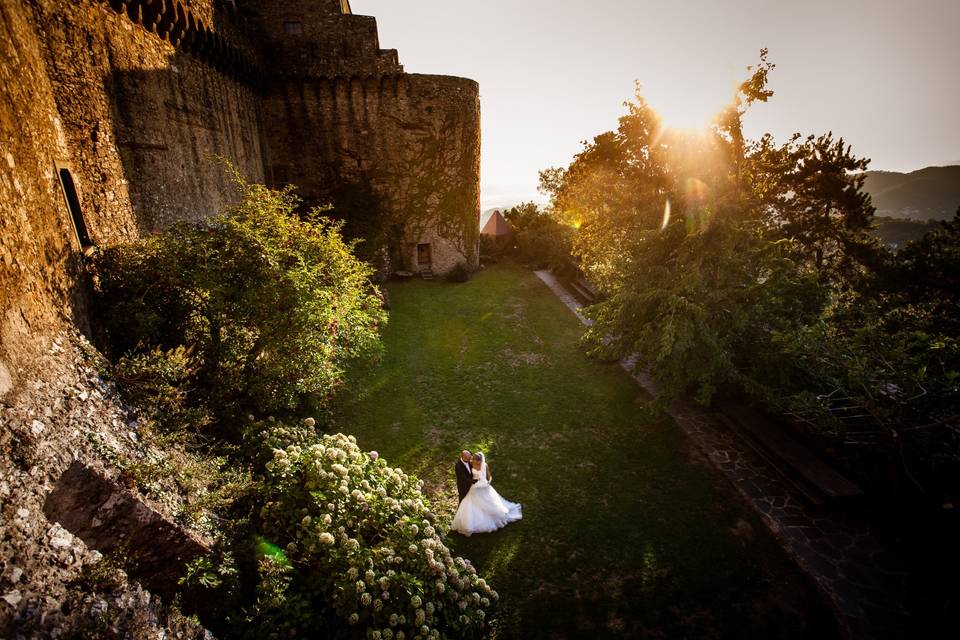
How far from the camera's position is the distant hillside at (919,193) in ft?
123

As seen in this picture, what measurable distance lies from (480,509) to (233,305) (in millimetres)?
5416

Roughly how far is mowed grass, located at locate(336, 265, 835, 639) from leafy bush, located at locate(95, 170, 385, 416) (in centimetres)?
262

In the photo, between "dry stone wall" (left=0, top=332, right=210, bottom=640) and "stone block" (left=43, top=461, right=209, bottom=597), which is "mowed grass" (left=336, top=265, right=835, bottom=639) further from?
"dry stone wall" (left=0, top=332, right=210, bottom=640)

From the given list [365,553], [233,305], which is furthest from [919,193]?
[233,305]

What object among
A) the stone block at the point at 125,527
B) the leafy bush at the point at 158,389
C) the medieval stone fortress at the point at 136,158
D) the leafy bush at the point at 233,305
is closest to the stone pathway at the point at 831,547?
the stone block at the point at 125,527

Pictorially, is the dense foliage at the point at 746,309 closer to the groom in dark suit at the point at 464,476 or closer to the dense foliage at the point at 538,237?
the groom in dark suit at the point at 464,476

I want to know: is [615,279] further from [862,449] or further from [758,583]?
[758,583]

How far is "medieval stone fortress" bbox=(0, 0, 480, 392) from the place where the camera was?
5.09 metres

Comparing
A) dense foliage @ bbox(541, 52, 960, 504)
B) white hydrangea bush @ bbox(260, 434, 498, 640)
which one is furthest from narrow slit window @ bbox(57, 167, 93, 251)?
dense foliage @ bbox(541, 52, 960, 504)

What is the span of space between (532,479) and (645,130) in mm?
9210

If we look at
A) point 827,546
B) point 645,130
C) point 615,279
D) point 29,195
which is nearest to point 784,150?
point 645,130

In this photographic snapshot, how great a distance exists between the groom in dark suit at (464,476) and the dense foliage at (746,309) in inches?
164

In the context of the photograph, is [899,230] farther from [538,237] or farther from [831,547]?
[831,547]

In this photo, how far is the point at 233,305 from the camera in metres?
6.88
